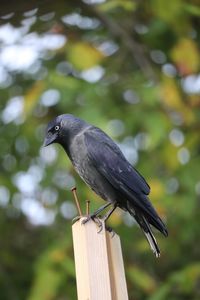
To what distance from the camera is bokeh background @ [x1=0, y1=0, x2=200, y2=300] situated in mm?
5617

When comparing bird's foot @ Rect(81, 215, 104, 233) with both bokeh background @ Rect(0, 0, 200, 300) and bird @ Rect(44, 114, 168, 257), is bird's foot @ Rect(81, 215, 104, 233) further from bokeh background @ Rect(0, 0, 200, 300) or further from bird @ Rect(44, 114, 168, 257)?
bokeh background @ Rect(0, 0, 200, 300)

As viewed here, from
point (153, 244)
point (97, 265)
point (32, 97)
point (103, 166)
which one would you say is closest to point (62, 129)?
point (103, 166)

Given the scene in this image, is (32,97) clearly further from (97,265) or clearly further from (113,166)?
(97,265)

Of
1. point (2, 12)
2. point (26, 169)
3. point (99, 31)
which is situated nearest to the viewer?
point (2, 12)

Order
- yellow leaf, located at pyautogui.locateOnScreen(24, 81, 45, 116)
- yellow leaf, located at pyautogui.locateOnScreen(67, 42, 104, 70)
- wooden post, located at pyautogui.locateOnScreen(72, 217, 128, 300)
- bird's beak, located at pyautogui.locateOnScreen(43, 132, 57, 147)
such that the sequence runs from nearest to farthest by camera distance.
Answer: wooden post, located at pyautogui.locateOnScreen(72, 217, 128, 300) < bird's beak, located at pyautogui.locateOnScreen(43, 132, 57, 147) < yellow leaf, located at pyautogui.locateOnScreen(24, 81, 45, 116) < yellow leaf, located at pyautogui.locateOnScreen(67, 42, 104, 70)

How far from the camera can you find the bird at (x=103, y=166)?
355 cm

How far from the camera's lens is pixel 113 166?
11.9 ft

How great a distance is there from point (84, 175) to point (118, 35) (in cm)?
257

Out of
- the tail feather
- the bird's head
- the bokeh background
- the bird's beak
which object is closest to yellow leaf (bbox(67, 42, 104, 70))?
the bokeh background

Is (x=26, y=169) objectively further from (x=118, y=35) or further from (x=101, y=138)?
(x=101, y=138)

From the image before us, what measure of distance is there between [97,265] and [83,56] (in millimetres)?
3066

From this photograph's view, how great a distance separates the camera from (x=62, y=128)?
11.9 ft

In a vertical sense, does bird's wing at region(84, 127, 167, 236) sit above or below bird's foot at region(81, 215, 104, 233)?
above

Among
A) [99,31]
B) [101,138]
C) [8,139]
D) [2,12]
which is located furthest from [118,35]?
[2,12]
